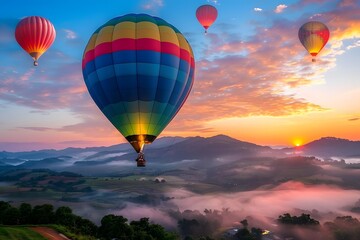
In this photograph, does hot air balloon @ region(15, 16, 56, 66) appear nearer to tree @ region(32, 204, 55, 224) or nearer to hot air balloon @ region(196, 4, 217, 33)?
tree @ region(32, 204, 55, 224)

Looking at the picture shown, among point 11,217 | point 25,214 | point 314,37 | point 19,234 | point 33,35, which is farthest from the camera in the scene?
point 314,37

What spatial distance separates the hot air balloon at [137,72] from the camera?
39094mm

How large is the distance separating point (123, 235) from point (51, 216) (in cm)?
1241

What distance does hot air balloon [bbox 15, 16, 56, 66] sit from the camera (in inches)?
2464

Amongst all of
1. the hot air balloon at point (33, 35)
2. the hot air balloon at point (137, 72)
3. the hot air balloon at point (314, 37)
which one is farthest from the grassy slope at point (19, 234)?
the hot air balloon at point (314, 37)

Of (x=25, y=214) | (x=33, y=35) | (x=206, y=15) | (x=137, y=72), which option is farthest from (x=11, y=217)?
(x=206, y=15)

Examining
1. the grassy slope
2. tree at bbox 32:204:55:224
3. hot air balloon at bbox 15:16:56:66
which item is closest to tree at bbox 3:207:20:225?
tree at bbox 32:204:55:224

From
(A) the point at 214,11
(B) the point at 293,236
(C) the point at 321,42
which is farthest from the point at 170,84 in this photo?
(B) the point at 293,236

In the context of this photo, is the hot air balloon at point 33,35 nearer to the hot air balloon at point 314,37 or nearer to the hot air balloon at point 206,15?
the hot air balloon at point 206,15

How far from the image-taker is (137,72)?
3903 centimetres

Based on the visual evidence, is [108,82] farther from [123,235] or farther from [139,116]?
[123,235]

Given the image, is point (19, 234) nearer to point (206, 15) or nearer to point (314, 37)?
point (206, 15)

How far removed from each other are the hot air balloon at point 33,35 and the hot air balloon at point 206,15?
30.6 meters

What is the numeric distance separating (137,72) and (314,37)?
175 feet
